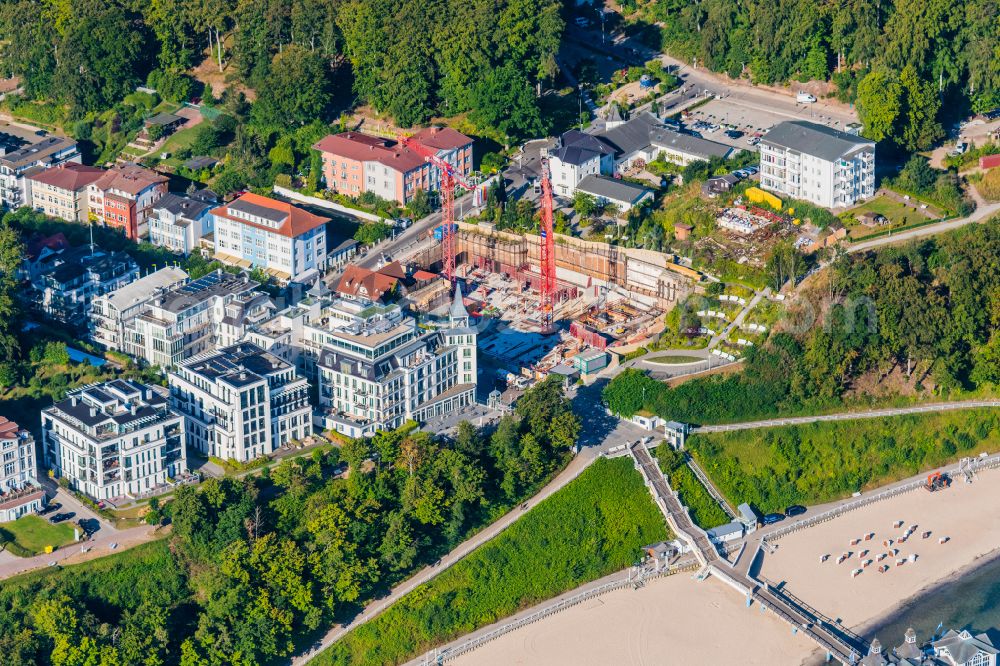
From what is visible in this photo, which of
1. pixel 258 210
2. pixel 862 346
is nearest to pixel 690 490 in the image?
pixel 862 346

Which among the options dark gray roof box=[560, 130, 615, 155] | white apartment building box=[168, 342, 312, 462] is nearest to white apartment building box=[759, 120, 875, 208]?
dark gray roof box=[560, 130, 615, 155]

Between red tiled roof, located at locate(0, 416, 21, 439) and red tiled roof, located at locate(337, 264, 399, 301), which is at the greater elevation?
red tiled roof, located at locate(0, 416, 21, 439)

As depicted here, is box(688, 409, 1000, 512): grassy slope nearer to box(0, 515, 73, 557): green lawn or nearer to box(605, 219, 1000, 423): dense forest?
box(605, 219, 1000, 423): dense forest

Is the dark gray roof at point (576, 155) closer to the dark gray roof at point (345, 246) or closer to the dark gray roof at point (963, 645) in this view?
the dark gray roof at point (345, 246)

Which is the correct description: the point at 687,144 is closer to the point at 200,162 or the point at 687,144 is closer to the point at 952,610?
the point at 200,162

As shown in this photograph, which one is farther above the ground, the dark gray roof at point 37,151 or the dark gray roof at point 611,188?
the dark gray roof at point 611,188

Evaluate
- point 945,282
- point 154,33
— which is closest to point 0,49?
point 154,33

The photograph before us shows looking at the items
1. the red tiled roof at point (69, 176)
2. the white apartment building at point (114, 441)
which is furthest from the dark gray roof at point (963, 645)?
the red tiled roof at point (69, 176)
